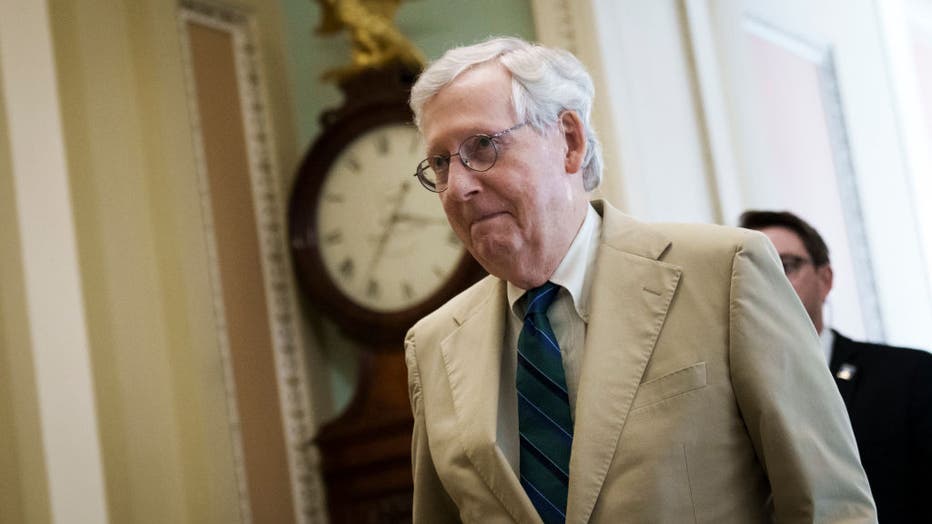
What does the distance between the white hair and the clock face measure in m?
1.91

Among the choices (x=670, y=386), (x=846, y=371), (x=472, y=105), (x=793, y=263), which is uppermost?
(x=472, y=105)

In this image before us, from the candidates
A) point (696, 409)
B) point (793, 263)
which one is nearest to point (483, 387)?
point (696, 409)

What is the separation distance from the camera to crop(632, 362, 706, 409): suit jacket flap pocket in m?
1.37

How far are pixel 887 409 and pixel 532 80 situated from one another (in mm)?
1164

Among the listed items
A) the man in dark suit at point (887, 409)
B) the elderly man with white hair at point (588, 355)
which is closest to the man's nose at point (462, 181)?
the elderly man with white hair at point (588, 355)

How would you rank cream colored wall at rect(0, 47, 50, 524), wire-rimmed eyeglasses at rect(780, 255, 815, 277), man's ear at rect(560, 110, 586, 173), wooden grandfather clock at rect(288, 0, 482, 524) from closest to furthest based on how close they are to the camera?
man's ear at rect(560, 110, 586, 173)
wire-rimmed eyeglasses at rect(780, 255, 815, 277)
cream colored wall at rect(0, 47, 50, 524)
wooden grandfather clock at rect(288, 0, 482, 524)

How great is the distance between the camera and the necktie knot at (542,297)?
4.97 ft

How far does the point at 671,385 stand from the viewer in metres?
1.39

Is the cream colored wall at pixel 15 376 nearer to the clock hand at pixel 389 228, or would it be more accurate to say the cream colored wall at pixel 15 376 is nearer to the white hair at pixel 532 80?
the clock hand at pixel 389 228

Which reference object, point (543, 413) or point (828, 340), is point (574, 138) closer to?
point (543, 413)

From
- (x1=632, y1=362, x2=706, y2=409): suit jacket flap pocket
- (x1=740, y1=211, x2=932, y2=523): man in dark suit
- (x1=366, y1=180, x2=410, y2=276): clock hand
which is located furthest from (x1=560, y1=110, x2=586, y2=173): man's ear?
(x1=366, y1=180, x2=410, y2=276): clock hand

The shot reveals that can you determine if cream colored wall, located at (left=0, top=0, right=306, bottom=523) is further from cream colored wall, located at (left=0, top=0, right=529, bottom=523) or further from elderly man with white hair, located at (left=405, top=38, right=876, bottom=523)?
elderly man with white hair, located at (left=405, top=38, right=876, bottom=523)

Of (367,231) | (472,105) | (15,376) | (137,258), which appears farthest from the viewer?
(367,231)

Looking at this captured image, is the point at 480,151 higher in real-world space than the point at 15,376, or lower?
higher
